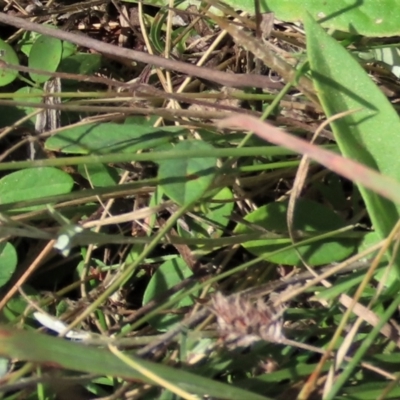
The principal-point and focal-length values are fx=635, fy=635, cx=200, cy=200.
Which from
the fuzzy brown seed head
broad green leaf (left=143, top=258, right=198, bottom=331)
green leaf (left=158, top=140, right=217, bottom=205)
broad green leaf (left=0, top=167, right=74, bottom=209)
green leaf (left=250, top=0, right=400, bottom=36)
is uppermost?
green leaf (left=250, top=0, right=400, bottom=36)

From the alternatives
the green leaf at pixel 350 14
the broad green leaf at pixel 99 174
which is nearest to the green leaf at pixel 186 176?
the broad green leaf at pixel 99 174

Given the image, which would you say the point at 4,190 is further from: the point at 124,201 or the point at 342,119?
the point at 342,119

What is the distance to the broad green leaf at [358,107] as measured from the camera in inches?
32.5

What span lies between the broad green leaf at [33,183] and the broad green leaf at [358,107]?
1.43 ft

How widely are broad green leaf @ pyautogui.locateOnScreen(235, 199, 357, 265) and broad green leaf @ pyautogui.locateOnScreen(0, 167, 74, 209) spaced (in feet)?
0.99

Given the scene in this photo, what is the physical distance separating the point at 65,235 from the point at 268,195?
412 millimetres

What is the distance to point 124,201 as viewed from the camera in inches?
42.3

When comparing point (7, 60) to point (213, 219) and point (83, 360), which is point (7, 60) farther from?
point (83, 360)

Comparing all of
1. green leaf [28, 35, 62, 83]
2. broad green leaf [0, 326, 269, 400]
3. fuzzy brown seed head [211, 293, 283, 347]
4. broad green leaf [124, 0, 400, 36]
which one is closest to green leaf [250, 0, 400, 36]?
broad green leaf [124, 0, 400, 36]

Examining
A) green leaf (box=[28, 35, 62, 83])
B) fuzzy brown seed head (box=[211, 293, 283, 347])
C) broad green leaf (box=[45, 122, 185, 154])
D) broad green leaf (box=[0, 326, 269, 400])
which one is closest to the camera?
broad green leaf (box=[0, 326, 269, 400])

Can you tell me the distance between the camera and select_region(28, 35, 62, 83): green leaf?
1149 mm

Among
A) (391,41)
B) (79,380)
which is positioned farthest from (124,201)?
(391,41)

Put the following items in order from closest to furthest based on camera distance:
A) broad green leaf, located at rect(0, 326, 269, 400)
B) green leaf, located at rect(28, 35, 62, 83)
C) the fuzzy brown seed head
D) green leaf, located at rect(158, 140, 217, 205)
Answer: broad green leaf, located at rect(0, 326, 269, 400) < the fuzzy brown seed head < green leaf, located at rect(158, 140, 217, 205) < green leaf, located at rect(28, 35, 62, 83)

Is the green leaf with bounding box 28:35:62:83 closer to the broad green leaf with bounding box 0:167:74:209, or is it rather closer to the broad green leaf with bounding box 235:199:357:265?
the broad green leaf with bounding box 0:167:74:209
